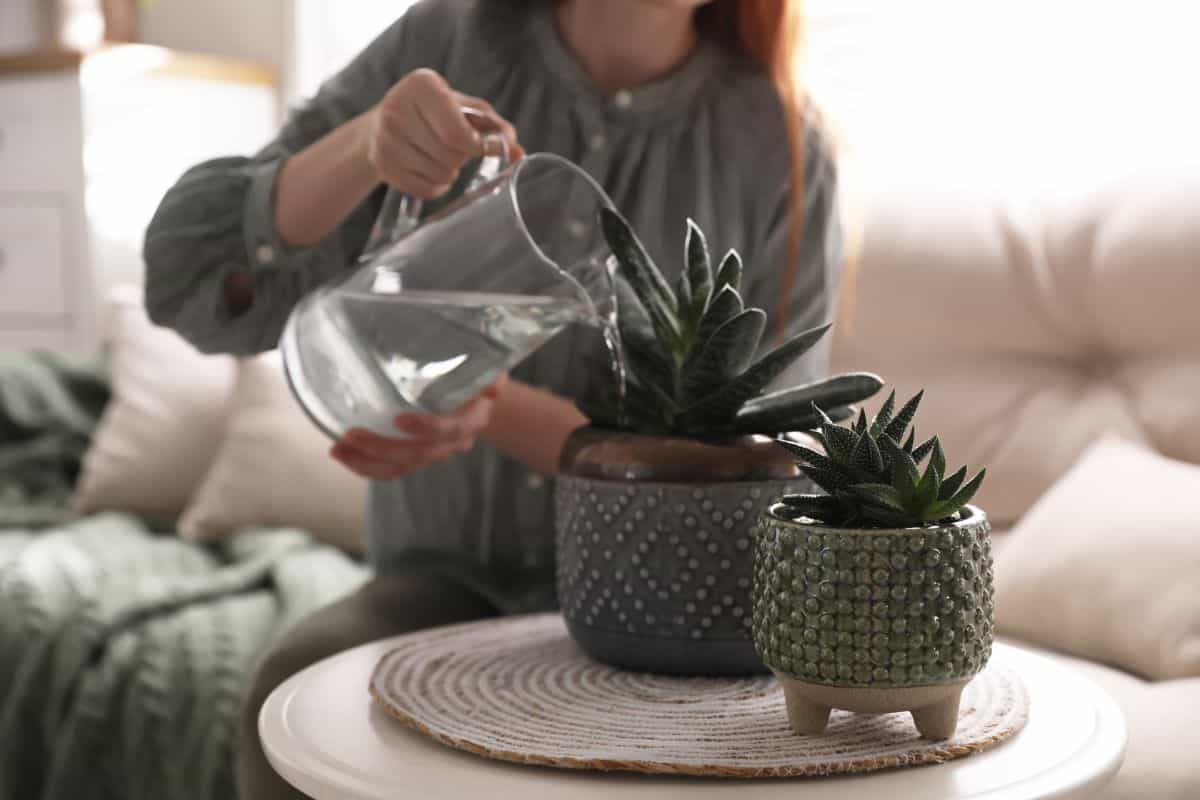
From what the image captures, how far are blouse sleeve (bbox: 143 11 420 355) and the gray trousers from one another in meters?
0.25

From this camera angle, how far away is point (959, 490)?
0.61 m

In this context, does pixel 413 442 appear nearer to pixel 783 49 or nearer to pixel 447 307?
pixel 447 307

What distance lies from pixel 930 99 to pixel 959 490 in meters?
1.73

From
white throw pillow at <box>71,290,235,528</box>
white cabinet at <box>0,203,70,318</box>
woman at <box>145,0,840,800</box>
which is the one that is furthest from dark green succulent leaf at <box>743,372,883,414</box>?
white cabinet at <box>0,203,70,318</box>

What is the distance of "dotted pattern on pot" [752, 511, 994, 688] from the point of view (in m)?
0.59

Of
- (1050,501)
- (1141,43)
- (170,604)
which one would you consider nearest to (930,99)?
(1141,43)

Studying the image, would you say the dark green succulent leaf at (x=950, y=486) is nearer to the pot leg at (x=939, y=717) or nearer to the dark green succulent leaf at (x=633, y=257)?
the pot leg at (x=939, y=717)

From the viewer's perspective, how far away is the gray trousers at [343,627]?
0.90 m

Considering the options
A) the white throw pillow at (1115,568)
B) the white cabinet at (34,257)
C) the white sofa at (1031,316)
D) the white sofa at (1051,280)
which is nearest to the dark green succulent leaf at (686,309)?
the white sofa at (1051,280)

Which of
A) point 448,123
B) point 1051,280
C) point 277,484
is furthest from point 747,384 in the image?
point 277,484

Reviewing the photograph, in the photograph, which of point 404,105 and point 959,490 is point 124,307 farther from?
point 959,490

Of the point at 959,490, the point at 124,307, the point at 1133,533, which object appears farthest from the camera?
the point at 124,307

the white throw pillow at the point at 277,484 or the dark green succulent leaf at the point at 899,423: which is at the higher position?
the dark green succulent leaf at the point at 899,423

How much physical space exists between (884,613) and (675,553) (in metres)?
0.15
